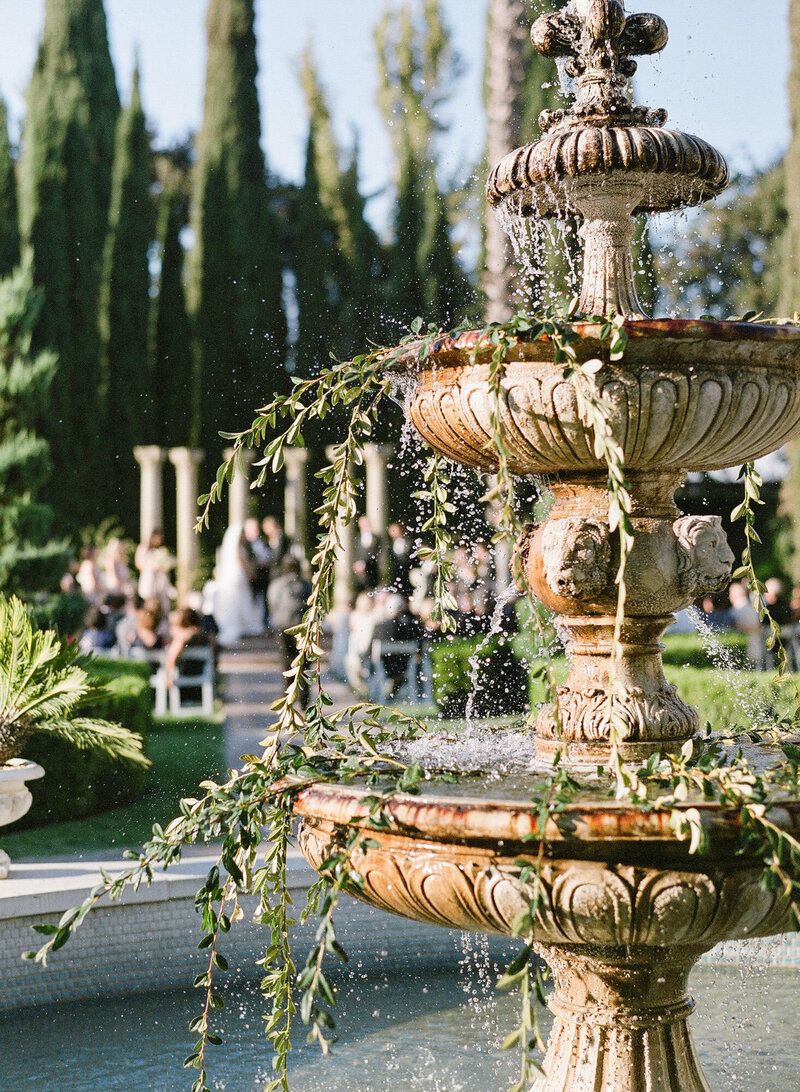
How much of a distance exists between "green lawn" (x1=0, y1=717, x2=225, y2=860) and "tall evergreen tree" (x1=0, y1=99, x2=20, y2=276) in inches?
561

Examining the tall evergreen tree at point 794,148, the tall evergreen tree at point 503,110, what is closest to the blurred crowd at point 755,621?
the tall evergreen tree at point 503,110

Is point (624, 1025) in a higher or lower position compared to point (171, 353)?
lower

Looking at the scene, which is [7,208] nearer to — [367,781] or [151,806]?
[151,806]

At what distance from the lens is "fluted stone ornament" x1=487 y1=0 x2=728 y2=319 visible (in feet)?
10.2

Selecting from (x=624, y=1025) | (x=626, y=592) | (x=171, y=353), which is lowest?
(x=624, y=1025)

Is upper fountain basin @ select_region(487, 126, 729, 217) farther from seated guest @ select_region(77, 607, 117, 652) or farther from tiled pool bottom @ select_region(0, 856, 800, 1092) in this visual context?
seated guest @ select_region(77, 607, 117, 652)

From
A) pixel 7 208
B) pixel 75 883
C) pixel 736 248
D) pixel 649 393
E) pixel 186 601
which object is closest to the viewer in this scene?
pixel 649 393

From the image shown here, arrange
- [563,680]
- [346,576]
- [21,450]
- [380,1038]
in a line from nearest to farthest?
[380,1038], [563,680], [21,450], [346,576]

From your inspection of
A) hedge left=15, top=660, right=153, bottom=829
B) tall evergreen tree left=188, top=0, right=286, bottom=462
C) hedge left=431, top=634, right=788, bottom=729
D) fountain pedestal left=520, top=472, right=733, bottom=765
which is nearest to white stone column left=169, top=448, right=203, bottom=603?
tall evergreen tree left=188, top=0, right=286, bottom=462

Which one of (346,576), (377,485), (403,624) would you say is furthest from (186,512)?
(403,624)

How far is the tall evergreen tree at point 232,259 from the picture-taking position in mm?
24391

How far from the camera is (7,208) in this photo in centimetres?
2355

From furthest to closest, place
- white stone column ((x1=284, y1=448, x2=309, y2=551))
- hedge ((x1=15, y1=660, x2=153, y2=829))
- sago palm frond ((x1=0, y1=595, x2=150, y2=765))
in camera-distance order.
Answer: white stone column ((x1=284, y1=448, x2=309, y2=551))
hedge ((x1=15, y1=660, x2=153, y2=829))
sago palm frond ((x1=0, y1=595, x2=150, y2=765))

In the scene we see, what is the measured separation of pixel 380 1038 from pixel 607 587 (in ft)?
7.18
